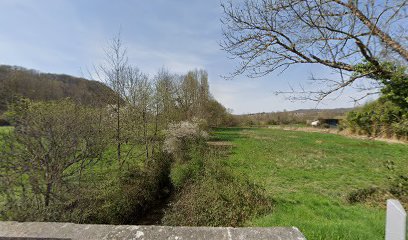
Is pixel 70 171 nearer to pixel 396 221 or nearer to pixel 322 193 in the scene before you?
pixel 396 221

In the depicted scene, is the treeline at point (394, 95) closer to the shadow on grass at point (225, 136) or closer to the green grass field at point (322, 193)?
the green grass field at point (322, 193)

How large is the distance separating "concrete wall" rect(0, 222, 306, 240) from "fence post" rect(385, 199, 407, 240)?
0.68m

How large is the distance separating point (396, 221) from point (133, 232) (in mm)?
1736

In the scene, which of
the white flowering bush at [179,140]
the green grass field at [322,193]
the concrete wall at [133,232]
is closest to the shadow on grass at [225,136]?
the white flowering bush at [179,140]

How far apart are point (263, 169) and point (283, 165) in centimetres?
159

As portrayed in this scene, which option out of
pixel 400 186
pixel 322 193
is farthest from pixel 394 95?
pixel 322 193

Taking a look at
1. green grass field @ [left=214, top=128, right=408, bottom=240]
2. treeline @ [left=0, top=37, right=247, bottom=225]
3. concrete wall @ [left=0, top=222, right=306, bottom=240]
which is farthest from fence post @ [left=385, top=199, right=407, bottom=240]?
treeline @ [left=0, top=37, right=247, bottom=225]

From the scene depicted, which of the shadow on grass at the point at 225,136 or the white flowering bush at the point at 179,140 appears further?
the shadow on grass at the point at 225,136

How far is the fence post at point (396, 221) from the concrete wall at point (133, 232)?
2.22 feet

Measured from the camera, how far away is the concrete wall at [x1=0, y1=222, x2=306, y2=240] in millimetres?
1650

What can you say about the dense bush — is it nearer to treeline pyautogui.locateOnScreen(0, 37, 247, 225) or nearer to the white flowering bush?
treeline pyautogui.locateOnScreen(0, 37, 247, 225)

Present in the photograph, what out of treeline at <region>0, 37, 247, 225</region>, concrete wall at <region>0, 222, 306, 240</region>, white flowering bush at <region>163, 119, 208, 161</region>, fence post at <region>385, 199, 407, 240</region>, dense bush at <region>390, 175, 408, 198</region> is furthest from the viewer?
white flowering bush at <region>163, 119, 208, 161</region>

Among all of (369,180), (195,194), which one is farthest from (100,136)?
(369,180)

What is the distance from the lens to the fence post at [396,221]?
1021 millimetres
